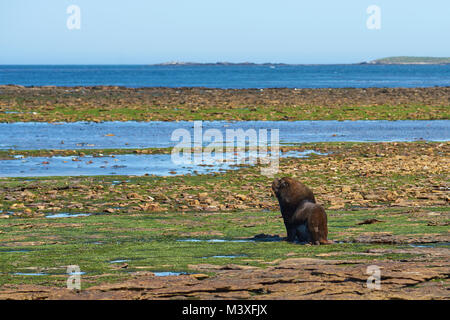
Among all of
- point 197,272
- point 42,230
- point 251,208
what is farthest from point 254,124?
point 197,272

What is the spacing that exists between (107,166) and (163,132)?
507 inches

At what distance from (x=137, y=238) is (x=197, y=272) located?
3963mm

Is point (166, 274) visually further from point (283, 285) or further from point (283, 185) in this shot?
point (283, 185)

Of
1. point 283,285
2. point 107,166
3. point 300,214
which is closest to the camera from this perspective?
point 283,285

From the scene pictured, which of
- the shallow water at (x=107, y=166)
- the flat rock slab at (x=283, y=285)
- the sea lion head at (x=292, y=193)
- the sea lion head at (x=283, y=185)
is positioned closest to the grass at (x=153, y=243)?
the flat rock slab at (x=283, y=285)

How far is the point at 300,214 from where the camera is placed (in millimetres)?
13344

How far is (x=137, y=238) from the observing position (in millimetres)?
14688

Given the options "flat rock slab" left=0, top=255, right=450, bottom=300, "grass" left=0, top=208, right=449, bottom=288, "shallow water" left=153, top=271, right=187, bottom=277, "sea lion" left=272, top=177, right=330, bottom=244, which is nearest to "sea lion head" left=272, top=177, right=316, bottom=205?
"sea lion" left=272, top=177, right=330, bottom=244

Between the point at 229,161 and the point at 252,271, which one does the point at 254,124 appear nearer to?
the point at 229,161

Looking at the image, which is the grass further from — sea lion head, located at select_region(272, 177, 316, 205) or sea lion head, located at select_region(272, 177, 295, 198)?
sea lion head, located at select_region(272, 177, 295, 198)

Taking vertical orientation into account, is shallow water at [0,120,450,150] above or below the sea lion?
below

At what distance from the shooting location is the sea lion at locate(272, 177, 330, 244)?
13.1m

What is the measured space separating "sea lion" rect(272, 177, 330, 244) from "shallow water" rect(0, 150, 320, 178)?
1003 centimetres

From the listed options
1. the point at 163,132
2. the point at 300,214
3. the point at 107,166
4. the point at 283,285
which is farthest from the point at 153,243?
the point at 163,132
